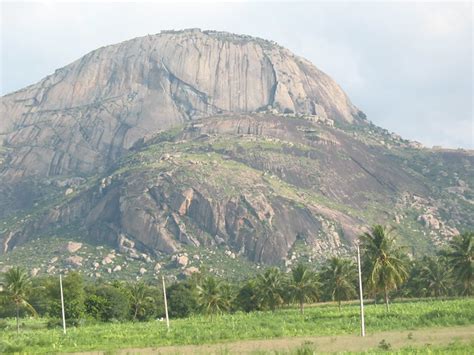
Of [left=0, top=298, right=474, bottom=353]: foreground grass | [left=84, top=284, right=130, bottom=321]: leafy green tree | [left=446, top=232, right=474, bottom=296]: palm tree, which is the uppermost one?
[left=446, top=232, right=474, bottom=296]: palm tree

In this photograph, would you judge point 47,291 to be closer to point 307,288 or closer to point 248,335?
point 307,288

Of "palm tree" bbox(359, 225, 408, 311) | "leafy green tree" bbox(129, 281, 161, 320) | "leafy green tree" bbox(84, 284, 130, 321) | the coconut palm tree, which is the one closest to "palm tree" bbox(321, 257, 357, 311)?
the coconut palm tree

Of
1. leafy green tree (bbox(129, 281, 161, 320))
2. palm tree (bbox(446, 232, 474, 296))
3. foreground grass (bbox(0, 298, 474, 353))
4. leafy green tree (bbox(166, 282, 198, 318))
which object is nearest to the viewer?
foreground grass (bbox(0, 298, 474, 353))

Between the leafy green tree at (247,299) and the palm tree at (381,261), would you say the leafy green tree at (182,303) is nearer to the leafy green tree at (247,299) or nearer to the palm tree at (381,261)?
the leafy green tree at (247,299)

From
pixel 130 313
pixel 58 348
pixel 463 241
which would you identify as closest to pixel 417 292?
pixel 463 241

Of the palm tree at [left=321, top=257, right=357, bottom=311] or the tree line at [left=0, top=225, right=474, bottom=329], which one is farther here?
the palm tree at [left=321, top=257, right=357, bottom=311]

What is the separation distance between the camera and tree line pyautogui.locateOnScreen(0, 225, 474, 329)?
92.5 m

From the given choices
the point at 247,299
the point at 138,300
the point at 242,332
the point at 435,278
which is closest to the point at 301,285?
the point at 247,299

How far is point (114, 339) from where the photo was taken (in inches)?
2771

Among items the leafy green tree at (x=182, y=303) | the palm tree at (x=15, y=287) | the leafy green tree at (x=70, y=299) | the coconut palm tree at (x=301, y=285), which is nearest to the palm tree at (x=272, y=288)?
the coconut palm tree at (x=301, y=285)

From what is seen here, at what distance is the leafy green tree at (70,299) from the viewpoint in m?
111

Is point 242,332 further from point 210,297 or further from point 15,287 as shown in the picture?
point 15,287

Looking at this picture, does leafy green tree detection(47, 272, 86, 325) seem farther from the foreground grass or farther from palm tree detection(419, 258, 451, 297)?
palm tree detection(419, 258, 451, 297)

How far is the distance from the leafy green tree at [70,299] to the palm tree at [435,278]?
196 feet
